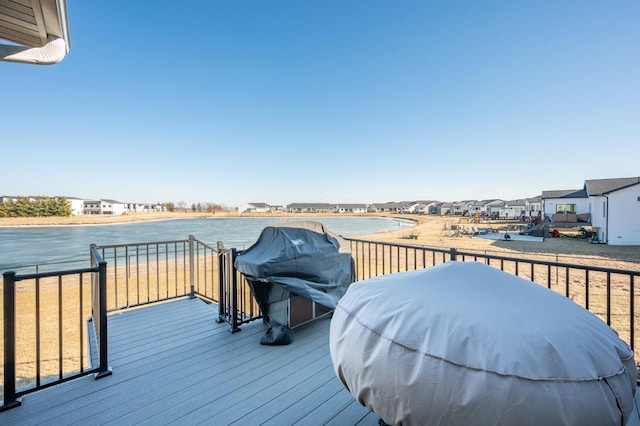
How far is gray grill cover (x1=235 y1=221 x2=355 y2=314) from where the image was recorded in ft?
9.21

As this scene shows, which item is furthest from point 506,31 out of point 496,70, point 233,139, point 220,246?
point 233,139

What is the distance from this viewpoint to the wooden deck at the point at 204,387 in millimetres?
1855

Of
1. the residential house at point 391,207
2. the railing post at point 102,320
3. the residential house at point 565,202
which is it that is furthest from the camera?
the residential house at point 391,207

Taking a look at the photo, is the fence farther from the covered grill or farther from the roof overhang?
the roof overhang

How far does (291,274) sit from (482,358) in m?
2.22

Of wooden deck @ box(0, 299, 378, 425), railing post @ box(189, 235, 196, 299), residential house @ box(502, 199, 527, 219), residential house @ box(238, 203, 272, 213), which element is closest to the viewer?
wooden deck @ box(0, 299, 378, 425)

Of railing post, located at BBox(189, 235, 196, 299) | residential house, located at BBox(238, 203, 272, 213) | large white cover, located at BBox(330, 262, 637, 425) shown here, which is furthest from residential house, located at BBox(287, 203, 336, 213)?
large white cover, located at BBox(330, 262, 637, 425)

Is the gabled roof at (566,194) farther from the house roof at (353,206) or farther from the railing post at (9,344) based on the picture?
the house roof at (353,206)

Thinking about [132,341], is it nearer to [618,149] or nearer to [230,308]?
[230,308]

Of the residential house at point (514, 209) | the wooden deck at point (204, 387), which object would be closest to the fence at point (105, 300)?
the wooden deck at point (204, 387)

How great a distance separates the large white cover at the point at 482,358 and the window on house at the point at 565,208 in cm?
3226

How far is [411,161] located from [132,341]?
24.7m

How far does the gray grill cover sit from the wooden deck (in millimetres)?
522

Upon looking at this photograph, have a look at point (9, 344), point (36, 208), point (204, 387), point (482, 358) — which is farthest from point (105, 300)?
point (36, 208)
